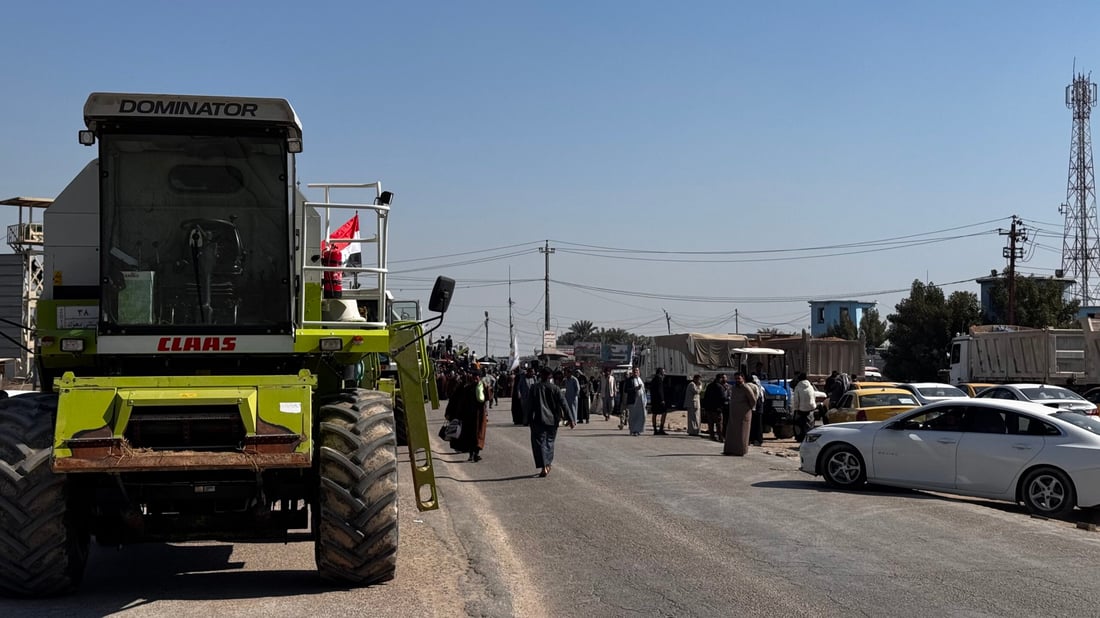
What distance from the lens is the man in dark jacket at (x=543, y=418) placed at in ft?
56.2

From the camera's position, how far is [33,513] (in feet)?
24.8

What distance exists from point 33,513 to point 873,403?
18.6m

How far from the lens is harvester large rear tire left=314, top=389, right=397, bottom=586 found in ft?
26.2

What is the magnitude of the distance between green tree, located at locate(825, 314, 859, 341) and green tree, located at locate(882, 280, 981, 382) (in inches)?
1104

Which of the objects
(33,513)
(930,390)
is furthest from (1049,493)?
(930,390)

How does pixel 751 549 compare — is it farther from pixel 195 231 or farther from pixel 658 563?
pixel 195 231

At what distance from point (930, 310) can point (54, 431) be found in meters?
60.7

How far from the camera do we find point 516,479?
666 inches

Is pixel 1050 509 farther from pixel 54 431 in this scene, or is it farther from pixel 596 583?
pixel 54 431

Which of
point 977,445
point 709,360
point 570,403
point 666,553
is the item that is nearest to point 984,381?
point 709,360

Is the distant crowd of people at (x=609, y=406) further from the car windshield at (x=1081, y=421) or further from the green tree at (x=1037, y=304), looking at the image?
the green tree at (x=1037, y=304)

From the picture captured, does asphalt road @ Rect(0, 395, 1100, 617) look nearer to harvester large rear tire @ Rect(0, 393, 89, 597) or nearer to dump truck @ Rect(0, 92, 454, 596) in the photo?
harvester large rear tire @ Rect(0, 393, 89, 597)

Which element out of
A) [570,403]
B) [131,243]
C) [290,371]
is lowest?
[570,403]

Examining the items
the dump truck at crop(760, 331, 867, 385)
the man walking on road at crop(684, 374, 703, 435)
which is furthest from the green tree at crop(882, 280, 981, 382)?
the man walking on road at crop(684, 374, 703, 435)
